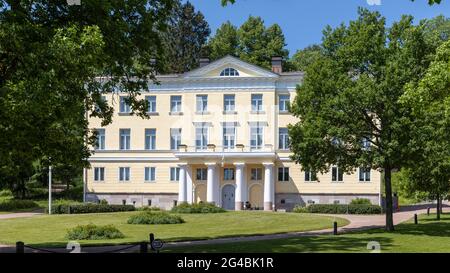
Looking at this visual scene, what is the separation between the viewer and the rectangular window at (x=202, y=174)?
207ft

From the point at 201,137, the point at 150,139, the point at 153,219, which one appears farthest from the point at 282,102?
the point at 153,219

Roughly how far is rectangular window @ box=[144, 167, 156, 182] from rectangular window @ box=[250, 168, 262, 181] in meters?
10.9

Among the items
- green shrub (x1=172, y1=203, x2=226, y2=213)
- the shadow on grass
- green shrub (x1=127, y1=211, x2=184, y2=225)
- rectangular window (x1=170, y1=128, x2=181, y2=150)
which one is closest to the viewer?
the shadow on grass

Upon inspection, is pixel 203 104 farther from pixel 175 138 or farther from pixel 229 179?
pixel 229 179

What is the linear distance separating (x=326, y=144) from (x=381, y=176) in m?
32.2

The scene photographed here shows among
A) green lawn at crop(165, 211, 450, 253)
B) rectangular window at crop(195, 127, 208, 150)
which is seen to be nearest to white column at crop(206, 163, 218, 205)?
rectangular window at crop(195, 127, 208, 150)

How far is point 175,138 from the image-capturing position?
212ft

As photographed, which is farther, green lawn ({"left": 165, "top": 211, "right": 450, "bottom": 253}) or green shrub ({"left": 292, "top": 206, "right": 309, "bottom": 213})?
green shrub ({"left": 292, "top": 206, "right": 309, "bottom": 213})

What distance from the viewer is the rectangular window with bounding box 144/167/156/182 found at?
65.3m

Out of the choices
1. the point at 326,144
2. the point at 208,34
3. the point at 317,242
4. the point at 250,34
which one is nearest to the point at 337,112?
the point at 326,144

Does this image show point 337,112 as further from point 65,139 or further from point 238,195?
point 238,195

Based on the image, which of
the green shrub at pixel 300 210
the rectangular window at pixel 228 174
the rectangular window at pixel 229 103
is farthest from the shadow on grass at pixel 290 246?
the rectangular window at pixel 229 103

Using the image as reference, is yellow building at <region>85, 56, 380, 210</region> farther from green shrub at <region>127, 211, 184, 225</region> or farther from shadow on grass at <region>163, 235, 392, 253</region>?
shadow on grass at <region>163, 235, 392, 253</region>

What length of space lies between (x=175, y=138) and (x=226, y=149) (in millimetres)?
6313
